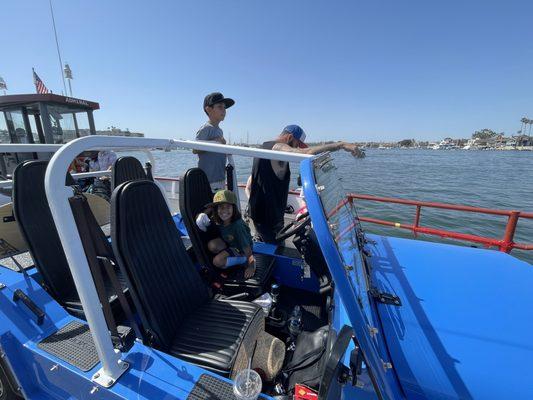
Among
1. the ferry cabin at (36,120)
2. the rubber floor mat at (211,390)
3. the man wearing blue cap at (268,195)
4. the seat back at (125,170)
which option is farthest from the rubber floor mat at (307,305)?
the ferry cabin at (36,120)

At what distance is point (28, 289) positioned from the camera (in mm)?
1493

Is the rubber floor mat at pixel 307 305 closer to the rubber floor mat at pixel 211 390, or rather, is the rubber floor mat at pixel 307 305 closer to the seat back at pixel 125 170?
the rubber floor mat at pixel 211 390

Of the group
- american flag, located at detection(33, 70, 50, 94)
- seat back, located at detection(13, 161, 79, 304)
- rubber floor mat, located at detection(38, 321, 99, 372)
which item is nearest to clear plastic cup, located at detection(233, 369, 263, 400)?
rubber floor mat, located at detection(38, 321, 99, 372)

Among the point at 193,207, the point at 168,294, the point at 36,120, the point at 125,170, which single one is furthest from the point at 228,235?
the point at 36,120

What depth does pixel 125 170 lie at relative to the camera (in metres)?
2.84

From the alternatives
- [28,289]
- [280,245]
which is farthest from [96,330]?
[280,245]

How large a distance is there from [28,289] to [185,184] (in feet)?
3.92

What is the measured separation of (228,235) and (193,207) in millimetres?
413

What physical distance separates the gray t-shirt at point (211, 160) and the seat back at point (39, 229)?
62.4 inches

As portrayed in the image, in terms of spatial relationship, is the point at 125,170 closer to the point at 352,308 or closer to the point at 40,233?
the point at 40,233

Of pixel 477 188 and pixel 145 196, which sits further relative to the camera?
pixel 477 188

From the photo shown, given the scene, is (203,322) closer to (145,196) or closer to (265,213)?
(145,196)

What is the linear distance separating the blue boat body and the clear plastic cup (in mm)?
227

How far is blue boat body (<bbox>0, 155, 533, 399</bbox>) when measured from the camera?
0.95 meters
